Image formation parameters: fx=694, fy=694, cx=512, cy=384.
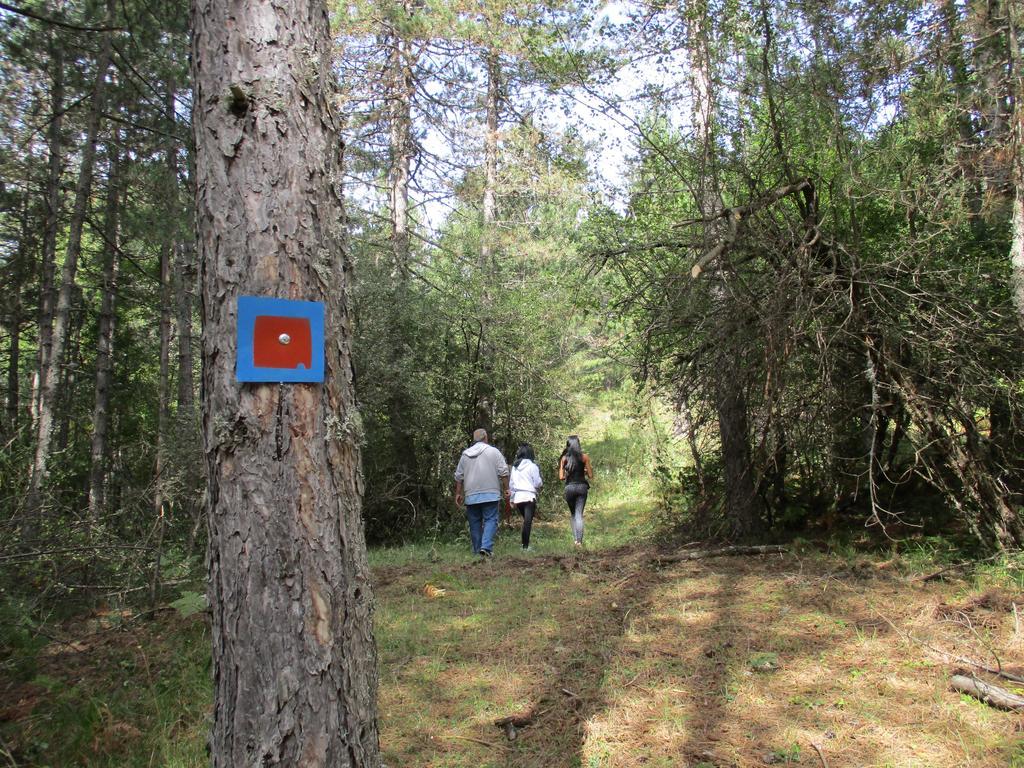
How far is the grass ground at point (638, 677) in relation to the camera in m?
3.71

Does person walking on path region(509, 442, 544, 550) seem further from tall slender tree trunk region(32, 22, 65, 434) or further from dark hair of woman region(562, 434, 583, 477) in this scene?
tall slender tree trunk region(32, 22, 65, 434)

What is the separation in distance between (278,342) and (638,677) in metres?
3.48

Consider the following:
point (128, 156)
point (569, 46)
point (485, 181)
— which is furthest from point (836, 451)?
point (485, 181)

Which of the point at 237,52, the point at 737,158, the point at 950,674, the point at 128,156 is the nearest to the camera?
the point at 237,52

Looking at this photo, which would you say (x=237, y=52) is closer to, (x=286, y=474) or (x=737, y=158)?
(x=286, y=474)

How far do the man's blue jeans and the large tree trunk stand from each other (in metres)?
7.26

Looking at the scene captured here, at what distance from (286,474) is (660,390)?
7.10 meters

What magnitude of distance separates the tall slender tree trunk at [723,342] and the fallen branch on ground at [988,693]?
371 cm

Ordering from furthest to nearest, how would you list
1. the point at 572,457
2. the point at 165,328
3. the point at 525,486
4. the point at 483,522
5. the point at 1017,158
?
the point at 165,328 < the point at 572,457 < the point at 525,486 < the point at 483,522 < the point at 1017,158

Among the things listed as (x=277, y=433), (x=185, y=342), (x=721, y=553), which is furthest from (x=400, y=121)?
(x=277, y=433)

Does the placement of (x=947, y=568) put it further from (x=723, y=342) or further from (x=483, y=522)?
(x=483, y=522)

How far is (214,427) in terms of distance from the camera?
8.07 ft

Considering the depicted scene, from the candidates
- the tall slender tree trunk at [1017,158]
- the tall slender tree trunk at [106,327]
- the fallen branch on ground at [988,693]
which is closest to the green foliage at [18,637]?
the tall slender tree trunk at [106,327]

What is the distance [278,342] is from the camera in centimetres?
247
